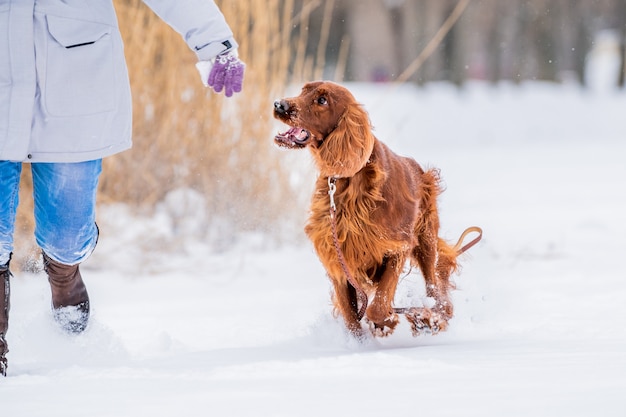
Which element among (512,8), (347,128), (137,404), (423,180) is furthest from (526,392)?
(512,8)

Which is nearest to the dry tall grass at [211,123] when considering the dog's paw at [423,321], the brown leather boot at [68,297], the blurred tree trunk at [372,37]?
the brown leather boot at [68,297]

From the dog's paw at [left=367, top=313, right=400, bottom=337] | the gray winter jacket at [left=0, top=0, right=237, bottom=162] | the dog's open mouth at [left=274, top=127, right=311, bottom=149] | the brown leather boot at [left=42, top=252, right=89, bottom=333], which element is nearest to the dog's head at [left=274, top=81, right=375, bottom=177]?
the dog's open mouth at [left=274, top=127, right=311, bottom=149]

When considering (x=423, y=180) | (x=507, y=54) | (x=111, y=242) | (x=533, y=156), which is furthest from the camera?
(x=507, y=54)

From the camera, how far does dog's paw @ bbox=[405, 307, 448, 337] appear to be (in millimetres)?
3125

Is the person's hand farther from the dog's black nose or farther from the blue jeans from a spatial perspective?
the blue jeans

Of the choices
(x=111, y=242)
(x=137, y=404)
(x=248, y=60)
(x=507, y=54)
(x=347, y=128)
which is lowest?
(x=137, y=404)

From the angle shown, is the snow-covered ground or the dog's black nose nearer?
the snow-covered ground

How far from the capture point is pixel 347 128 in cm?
288

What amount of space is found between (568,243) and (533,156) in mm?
6637

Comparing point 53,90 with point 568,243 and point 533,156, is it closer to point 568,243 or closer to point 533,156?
point 568,243

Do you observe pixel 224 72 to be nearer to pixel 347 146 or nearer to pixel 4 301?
pixel 347 146

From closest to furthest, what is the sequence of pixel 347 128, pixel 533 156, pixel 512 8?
→ pixel 347 128 < pixel 533 156 < pixel 512 8

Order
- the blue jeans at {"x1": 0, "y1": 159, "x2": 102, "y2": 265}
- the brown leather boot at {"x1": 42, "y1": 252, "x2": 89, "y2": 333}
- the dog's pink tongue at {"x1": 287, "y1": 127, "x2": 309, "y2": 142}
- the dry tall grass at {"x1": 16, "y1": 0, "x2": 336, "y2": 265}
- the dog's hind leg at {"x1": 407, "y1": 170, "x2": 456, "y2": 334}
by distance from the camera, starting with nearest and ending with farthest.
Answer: the blue jeans at {"x1": 0, "y1": 159, "x2": 102, "y2": 265}
the brown leather boot at {"x1": 42, "y1": 252, "x2": 89, "y2": 333}
the dog's pink tongue at {"x1": 287, "y1": 127, "x2": 309, "y2": 142}
the dog's hind leg at {"x1": 407, "y1": 170, "x2": 456, "y2": 334}
the dry tall grass at {"x1": 16, "y1": 0, "x2": 336, "y2": 265}

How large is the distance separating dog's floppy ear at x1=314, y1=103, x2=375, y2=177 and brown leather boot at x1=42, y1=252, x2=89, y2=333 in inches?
34.9
